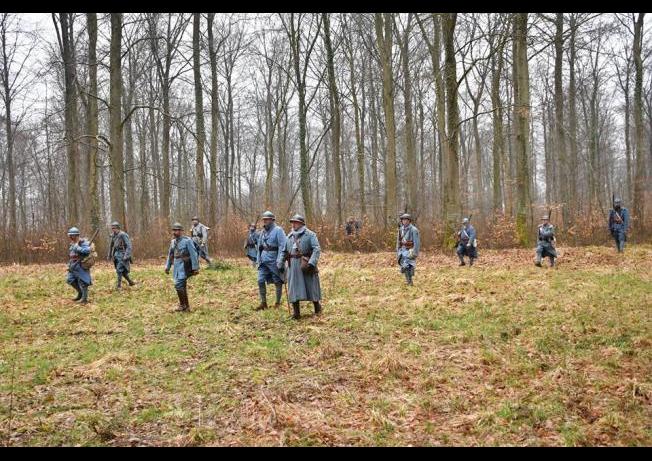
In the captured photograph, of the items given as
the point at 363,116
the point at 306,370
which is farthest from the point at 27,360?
the point at 363,116

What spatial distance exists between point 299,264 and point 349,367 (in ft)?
10.6

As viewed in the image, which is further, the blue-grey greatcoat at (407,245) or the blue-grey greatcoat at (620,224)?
the blue-grey greatcoat at (620,224)

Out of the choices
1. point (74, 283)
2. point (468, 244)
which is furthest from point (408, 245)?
point (74, 283)

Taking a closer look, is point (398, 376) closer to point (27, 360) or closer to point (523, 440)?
point (523, 440)

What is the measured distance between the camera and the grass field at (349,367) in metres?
5.32

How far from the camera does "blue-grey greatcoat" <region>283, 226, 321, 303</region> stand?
10.1m

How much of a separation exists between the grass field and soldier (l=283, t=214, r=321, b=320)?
0.46 metres

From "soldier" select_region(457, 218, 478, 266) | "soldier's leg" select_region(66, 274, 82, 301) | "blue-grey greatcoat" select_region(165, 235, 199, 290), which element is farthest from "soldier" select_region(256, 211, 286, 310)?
"soldier" select_region(457, 218, 478, 266)

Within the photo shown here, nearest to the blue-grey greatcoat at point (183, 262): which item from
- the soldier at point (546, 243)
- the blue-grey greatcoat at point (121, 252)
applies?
the blue-grey greatcoat at point (121, 252)

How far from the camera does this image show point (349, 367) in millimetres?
7312

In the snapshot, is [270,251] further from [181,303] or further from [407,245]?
[407,245]

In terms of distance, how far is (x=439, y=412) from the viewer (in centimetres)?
571

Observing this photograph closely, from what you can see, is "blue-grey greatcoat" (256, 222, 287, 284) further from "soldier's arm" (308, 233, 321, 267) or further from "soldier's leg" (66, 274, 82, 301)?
"soldier's leg" (66, 274, 82, 301)

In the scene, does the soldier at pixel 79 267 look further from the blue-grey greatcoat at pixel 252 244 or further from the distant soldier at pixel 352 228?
the distant soldier at pixel 352 228
